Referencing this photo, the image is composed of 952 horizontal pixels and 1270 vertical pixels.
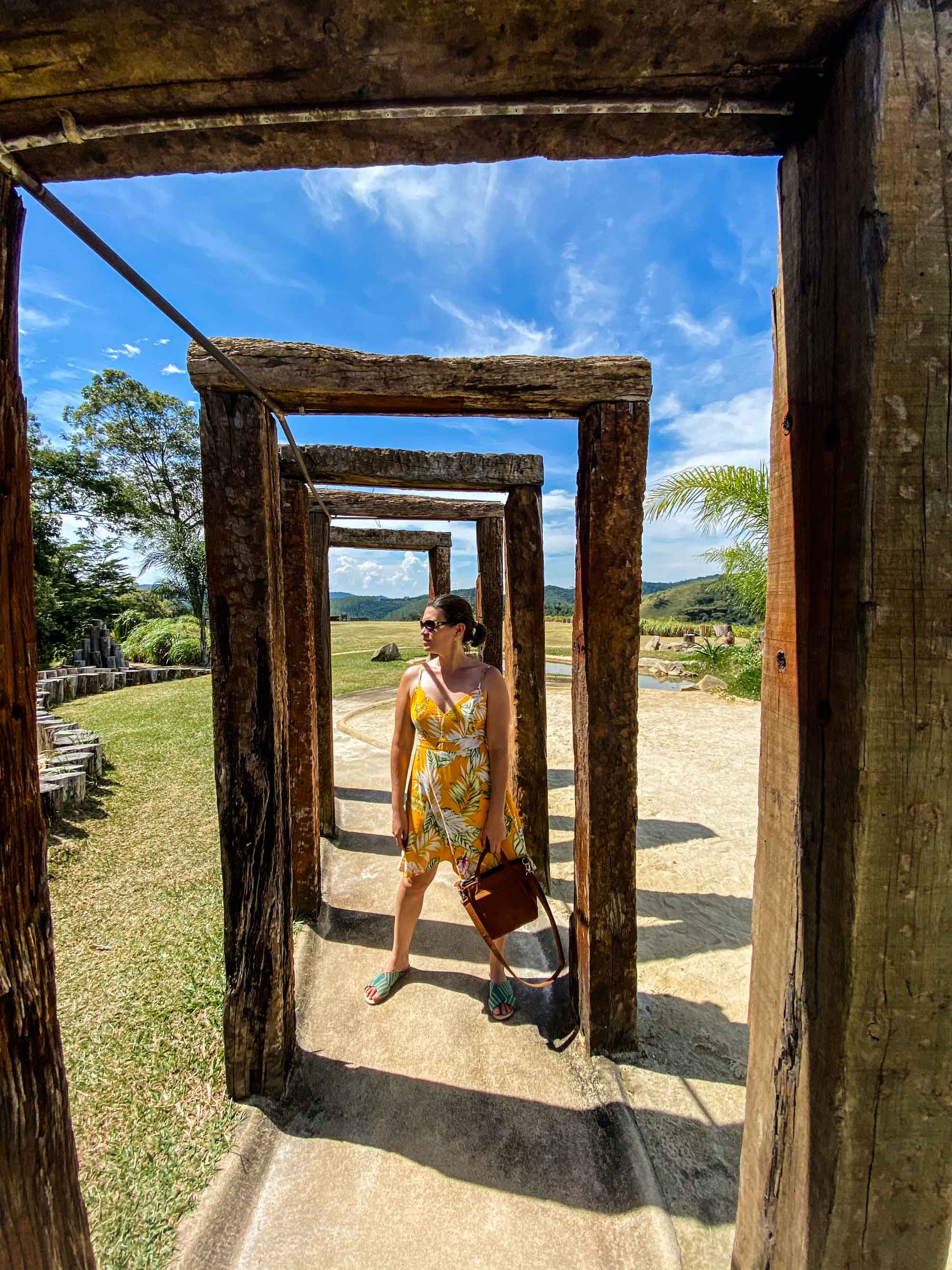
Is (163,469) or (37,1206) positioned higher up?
(163,469)

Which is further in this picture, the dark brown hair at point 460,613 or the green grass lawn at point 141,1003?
the dark brown hair at point 460,613

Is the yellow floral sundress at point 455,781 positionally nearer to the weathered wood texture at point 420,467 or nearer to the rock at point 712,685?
the weathered wood texture at point 420,467

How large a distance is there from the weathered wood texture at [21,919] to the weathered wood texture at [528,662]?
10.4 ft

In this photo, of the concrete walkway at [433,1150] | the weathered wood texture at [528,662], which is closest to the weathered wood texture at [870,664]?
the concrete walkway at [433,1150]

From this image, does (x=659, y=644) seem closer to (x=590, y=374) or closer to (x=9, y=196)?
(x=590, y=374)

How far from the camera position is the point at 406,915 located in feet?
9.41

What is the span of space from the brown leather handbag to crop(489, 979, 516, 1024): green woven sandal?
1.37 ft

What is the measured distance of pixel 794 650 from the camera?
3.84 feet

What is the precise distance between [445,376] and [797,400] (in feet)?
4.98

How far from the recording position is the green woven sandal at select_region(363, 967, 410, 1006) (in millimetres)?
2857

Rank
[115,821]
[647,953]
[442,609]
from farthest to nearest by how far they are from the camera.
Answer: [115,821] < [647,953] < [442,609]

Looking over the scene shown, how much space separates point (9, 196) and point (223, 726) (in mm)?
1676

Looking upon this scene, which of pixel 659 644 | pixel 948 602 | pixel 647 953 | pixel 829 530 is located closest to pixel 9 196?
pixel 829 530

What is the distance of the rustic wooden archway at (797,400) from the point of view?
0.94 meters
